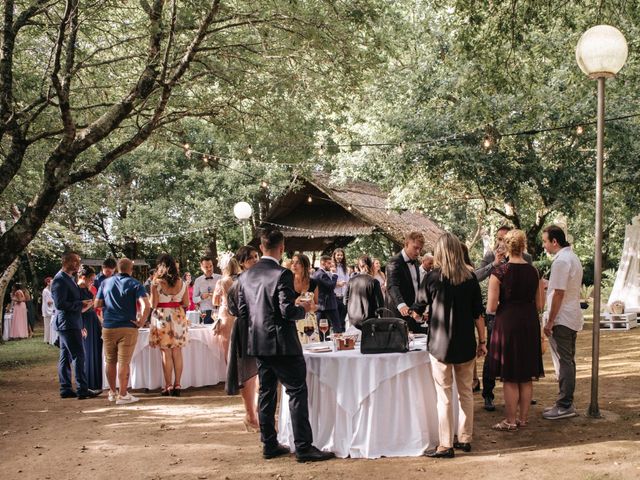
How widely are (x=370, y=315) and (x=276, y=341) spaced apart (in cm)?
274

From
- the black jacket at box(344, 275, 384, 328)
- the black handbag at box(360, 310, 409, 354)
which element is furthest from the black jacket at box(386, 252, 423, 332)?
the black handbag at box(360, 310, 409, 354)

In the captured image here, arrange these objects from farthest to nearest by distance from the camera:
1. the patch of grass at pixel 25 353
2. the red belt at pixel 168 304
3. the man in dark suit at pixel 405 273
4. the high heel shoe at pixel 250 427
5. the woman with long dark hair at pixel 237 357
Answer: the patch of grass at pixel 25 353 → the red belt at pixel 168 304 → the man in dark suit at pixel 405 273 → the high heel shoe at pixel 250 427 → the woman with long dark hair at pixel 237 357

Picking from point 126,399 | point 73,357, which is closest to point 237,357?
point 126,399

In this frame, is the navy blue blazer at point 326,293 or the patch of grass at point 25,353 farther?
the patch of grass at point 25,353

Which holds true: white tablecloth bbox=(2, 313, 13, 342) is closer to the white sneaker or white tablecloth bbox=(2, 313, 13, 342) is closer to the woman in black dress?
the white sneaker

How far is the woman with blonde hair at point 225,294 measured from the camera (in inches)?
329

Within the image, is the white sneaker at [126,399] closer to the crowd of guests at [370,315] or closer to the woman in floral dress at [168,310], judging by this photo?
the crowd of guests at [370,315]

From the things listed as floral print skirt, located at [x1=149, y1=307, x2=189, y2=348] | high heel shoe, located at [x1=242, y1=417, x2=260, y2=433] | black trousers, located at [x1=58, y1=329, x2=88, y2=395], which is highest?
floral print skirt, located at [x1=149, y1=307, x2=189, y2=348]

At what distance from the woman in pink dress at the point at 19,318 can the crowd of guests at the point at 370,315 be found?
11.9m

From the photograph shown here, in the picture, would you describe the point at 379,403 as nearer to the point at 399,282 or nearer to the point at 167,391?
the point at 399,282

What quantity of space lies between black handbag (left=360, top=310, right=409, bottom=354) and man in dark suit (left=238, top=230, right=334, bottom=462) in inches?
23.3

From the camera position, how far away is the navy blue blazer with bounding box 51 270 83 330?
8.84m

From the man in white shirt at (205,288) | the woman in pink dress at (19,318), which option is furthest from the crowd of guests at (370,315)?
the woman in pink dress at (19,318)

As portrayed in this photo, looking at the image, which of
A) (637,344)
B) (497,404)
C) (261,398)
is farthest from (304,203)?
(261,398)
